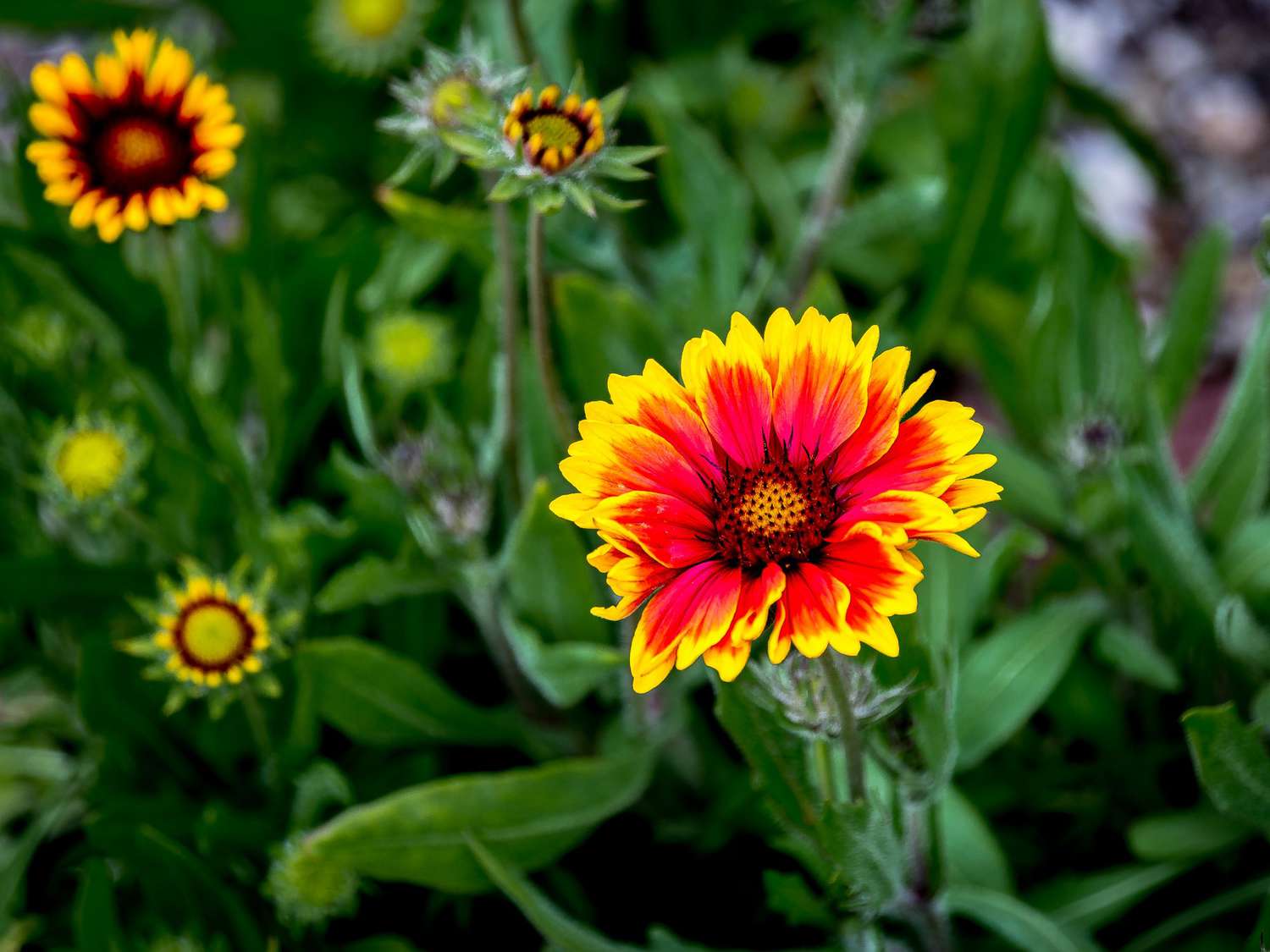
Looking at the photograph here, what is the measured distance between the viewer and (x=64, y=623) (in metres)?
1.64

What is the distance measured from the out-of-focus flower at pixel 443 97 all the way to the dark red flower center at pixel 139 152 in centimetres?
27

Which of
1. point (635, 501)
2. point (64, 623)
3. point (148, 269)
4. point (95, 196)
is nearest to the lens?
point (635, 501)

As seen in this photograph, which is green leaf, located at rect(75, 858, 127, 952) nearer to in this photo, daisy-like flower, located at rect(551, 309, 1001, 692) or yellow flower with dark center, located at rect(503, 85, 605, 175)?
daisy-like flower, located at rect(551, 309, 1001, 692)

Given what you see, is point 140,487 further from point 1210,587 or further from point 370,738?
point 1210,587

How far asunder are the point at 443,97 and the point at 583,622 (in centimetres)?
61

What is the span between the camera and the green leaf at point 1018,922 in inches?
48.5

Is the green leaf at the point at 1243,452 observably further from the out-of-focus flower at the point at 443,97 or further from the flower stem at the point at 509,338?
the out-of-focus flower at the point at 443,97

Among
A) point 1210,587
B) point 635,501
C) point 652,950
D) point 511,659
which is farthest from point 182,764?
point 1210,587

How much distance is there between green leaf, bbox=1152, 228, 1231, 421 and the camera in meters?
1.67

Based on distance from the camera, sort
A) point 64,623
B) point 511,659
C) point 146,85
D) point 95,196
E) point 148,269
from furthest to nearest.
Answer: point 148,269 < point 64,623 < point 511,659 < point 146,85 < point 95,196

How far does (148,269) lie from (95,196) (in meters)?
0.58

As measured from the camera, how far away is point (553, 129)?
0.97 metres

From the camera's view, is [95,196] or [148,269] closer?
[95,196]

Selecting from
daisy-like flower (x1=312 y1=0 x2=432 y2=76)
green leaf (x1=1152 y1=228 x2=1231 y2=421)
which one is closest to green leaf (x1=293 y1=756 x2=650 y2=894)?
green leaf (x1=1152 y1=228 x2=1231 y2=421)
